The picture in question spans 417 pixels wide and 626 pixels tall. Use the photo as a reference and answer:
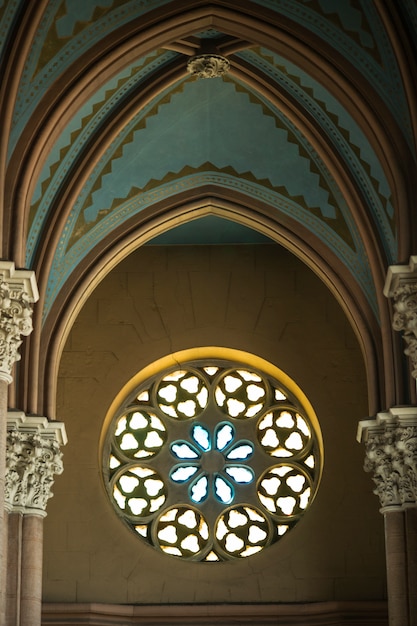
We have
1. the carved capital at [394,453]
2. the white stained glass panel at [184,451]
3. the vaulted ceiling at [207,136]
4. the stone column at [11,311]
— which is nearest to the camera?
the stone column at [11,311]

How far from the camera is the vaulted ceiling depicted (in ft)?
50.7

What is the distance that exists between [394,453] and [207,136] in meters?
4.40

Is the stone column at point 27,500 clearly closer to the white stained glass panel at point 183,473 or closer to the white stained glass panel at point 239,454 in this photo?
the white stained glass panel at point 183,473

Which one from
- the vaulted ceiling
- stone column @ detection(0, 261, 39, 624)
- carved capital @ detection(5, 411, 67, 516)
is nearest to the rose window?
the vaulted ceiling

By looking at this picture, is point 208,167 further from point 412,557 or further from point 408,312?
point 412,557

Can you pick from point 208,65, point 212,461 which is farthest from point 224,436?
point 208,65

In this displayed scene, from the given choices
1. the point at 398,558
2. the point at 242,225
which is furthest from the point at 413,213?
the point at 242,225

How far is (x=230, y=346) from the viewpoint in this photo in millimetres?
20641

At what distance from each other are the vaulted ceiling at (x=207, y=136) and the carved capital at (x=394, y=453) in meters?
1.13

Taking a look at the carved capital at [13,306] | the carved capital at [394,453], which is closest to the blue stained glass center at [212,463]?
the carved capital at [394,453]

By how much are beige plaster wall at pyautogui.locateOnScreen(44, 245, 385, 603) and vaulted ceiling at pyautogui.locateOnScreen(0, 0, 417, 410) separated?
2.67 ft

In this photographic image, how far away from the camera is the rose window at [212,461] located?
20047mm

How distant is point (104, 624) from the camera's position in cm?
1894

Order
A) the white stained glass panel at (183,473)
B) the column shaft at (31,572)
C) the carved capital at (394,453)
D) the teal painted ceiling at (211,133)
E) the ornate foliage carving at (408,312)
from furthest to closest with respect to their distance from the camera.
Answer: the white stained glass panel at (183,473)
the carved capital at (394,453)
the column shaft at (31,572)
the teal painted ceiling at (211,133)
the ornate foliage carving at (408,312)
